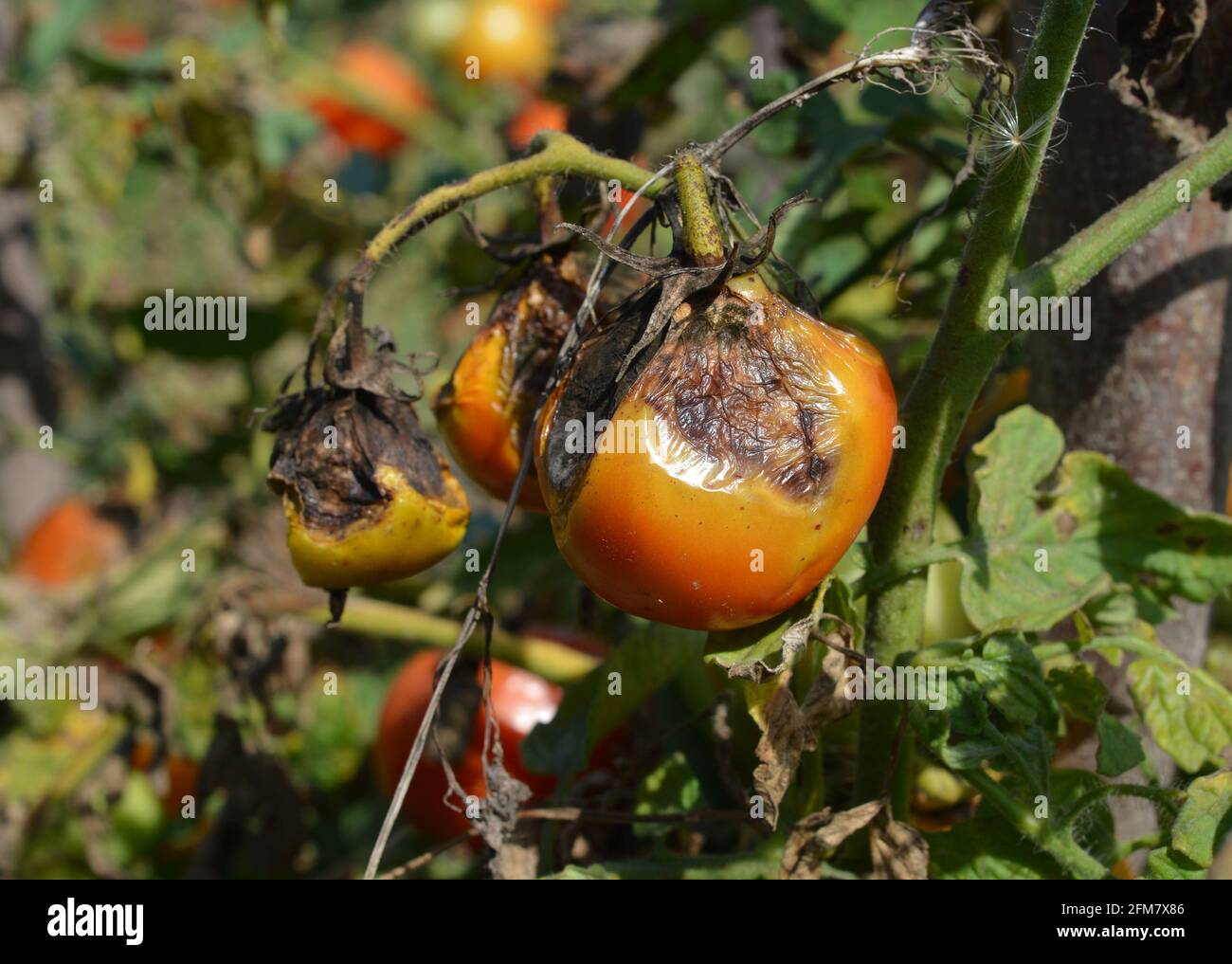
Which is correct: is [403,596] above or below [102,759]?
above

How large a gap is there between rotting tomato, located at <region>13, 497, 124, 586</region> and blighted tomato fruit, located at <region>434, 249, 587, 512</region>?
166cm

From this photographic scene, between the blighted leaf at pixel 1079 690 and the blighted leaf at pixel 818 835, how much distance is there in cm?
16

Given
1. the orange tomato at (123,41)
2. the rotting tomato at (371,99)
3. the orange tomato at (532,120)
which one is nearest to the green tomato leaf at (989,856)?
the orange tomato at (532,120)

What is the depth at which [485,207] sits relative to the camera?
2.89m

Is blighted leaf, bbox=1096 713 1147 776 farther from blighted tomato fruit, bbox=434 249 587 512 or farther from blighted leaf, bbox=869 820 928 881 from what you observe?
blighted tomato fruit, bbox=434 249 587 512

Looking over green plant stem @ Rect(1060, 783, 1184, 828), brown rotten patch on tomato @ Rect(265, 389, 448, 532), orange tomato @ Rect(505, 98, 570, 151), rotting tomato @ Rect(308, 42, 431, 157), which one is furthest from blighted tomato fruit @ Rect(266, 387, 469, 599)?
rotting tomato @ Rect(308, 42, 431, 157)

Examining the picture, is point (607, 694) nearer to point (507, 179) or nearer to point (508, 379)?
point (508, 379)

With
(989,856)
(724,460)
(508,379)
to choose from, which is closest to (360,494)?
(508,379)

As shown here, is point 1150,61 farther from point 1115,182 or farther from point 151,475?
point 151,475

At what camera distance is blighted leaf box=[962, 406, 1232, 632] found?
980 mm

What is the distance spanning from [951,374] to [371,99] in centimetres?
201

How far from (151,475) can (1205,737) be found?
1.96 meters

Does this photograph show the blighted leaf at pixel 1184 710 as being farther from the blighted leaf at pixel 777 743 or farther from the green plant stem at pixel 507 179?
the green plant stem at pixel 507 179
